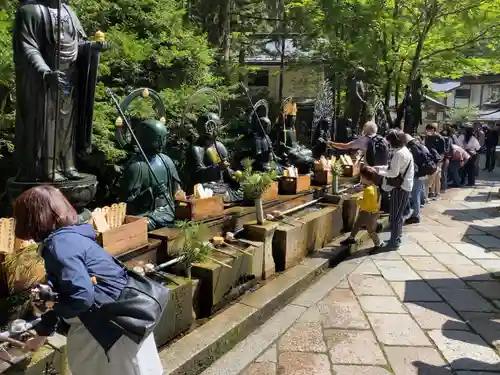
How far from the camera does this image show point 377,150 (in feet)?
27.4

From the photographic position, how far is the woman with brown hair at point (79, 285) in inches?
82.6

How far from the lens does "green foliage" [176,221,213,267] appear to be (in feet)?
14.1

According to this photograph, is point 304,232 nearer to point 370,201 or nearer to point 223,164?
point 370,201

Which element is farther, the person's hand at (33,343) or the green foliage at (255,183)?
the green foliage at (255,183)

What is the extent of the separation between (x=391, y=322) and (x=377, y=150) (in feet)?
13.5

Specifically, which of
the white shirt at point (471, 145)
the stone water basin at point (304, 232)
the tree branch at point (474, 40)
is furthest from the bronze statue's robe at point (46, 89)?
the white shirt at point (471, 145)

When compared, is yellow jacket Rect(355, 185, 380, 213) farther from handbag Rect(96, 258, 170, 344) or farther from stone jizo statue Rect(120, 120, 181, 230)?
handbag Rect(96, 258, 170, 344)

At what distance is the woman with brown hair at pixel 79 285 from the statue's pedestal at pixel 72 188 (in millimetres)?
2262

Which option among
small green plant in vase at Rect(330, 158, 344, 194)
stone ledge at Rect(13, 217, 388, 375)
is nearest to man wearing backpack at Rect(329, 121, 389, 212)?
small green plant in vase at Rect(330, 158, 344, 194)

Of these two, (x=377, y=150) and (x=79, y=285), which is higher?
(x=377, y=150)

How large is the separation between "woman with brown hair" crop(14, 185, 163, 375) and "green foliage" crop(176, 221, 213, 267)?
176 cm

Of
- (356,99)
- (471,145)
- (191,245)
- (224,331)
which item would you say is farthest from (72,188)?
(471,145)

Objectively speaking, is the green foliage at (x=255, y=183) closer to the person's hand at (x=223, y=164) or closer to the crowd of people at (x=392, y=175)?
the person's hand at (x=223, y=164)

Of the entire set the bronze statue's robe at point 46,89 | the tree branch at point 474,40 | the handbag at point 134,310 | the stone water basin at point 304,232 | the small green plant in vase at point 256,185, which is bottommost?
the stone water basin at point 304,232
